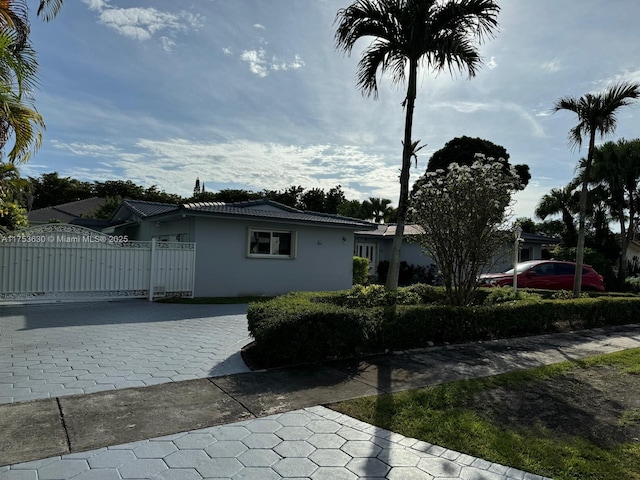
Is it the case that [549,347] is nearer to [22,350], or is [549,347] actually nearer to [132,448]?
[132,448]

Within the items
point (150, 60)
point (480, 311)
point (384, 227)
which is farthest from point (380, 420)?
point (384, 227)

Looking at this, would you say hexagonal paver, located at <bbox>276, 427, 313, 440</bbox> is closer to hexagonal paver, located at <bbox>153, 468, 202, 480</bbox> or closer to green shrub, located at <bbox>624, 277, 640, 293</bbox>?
hexagonal paver, located at <bbox>153, 468, 202, 480</bbox>

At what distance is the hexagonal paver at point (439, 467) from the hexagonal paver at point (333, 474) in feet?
1.80

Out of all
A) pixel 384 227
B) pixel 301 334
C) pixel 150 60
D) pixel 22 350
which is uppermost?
pixel 150 60

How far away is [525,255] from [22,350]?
24.9 meters

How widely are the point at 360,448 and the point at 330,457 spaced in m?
0.30

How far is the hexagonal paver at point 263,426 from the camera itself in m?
3.69

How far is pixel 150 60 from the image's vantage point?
1099 centimetres

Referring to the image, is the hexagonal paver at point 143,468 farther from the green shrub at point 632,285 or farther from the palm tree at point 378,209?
the palm tree at point 378,209

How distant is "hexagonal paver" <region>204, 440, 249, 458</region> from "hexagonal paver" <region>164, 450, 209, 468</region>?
63 millimetres

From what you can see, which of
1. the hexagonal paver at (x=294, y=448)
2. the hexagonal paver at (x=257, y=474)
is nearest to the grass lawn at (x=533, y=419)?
the hexagonal paver at (x=294, y=448)

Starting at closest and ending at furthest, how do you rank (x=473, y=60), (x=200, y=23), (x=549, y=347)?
(x=549, y=347) < (x=200, y=23) < (x=473, y=60)

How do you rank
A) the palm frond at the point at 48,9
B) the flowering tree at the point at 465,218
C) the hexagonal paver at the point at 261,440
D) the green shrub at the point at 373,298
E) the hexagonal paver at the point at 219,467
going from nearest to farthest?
the hexagonal paver at the point at 219,467
the hexagonal paver at the point at 261,440
the palm frond at the point at 48,9
the green shrub at the point at 373,298
the flowering tree at the point at 465,218

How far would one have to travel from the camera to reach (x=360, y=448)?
3406 millimetres
